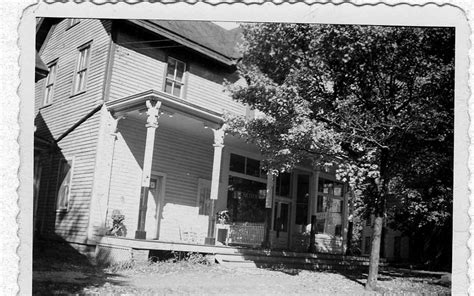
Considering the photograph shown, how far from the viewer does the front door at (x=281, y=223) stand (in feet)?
61.1

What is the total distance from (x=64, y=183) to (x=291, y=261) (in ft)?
23.6

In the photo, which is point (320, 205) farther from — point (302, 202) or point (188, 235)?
point (188, 235)

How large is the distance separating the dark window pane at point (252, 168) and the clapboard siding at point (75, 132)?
20.1ft

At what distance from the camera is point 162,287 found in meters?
8.85

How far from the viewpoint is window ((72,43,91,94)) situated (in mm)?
14156

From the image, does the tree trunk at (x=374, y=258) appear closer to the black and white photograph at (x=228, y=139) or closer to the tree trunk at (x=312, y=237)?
the black and white photograph at (x=228, y=139)

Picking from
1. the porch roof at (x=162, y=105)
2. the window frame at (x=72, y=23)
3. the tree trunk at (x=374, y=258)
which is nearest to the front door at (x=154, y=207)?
the porch roof at (x=162, y=105)

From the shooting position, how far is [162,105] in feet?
42.0

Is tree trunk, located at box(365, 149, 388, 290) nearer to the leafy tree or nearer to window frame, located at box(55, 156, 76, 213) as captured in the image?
the leafy tree

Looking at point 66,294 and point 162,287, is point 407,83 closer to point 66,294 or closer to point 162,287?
point 162,287

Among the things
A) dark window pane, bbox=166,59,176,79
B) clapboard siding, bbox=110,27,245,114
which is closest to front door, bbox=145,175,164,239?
clapboard siding, bbox=110,27,245,114

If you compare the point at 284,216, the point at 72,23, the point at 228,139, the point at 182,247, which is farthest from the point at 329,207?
the point at 72,23

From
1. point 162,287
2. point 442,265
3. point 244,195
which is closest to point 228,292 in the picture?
point 162,287

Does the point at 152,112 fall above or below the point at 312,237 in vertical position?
above
